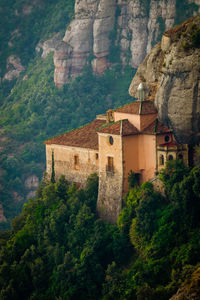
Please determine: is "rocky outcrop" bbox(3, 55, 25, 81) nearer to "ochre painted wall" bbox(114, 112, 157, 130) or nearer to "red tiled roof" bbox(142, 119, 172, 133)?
"ochre painted wall" bbox(114, 112, 157, 130)

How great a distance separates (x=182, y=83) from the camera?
50.5 m

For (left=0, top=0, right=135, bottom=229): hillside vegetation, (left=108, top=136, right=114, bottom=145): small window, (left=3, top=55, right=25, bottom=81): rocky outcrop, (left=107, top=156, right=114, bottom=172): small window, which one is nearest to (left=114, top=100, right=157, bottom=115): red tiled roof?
(left=108, top=136, right=114, bottom=145): small window

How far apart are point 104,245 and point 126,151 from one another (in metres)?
5.95

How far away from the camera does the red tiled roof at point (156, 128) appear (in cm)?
5162

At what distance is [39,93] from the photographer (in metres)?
115

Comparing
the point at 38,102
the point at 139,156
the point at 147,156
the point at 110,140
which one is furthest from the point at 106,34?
the point at 147,156

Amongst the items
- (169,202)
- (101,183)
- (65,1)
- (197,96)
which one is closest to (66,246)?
(101,183)

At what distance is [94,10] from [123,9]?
398 cm

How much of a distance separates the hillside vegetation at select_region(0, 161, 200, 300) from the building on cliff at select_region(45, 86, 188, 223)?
952 millimetres

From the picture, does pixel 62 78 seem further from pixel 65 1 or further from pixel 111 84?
pixel 65 1

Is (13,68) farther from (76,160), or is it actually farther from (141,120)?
(141,120)

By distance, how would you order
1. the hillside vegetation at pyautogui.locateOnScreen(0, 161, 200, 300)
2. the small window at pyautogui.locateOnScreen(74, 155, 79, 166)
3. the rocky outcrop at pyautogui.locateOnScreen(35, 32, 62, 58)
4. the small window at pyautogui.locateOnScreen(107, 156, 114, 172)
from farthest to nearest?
the rocky outcrop at pyautogui.locateOnScreen(35, 32, 62, 58), the small window at pyautogui.locateOnScreen(74, 155, 79, 166), the small window at pyautogui.locateOnScreen(107, 156, 114, 172), the hillside vegetation at pyautogui.locateOnScreen(0, 161, 200, 300)

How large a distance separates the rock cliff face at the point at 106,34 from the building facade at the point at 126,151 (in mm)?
50483

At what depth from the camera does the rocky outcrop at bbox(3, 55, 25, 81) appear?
5098 inches
